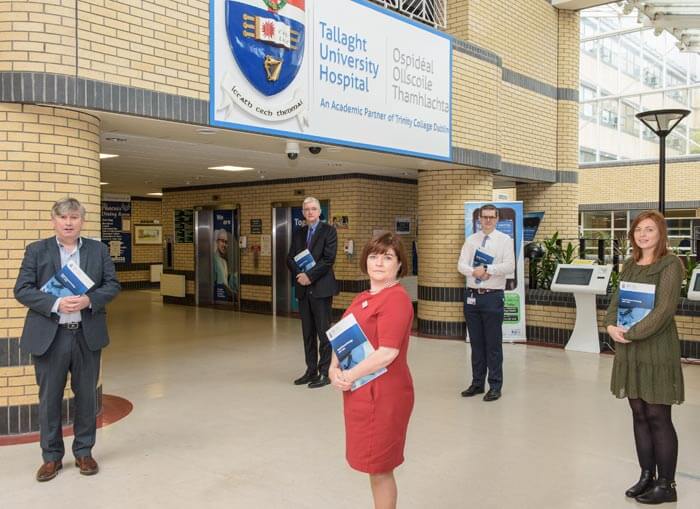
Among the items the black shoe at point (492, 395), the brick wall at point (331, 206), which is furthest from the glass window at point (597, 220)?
the black shoe at point (492, 395)

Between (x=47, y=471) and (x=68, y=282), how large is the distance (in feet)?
3.70

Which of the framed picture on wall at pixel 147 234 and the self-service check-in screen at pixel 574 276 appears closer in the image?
the self-service check-in screen at pixel 574 276

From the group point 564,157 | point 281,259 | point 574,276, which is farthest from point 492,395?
point 281,259

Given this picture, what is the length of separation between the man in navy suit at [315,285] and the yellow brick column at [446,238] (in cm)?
324

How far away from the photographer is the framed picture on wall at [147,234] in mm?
17672

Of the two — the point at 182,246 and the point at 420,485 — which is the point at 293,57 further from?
the point at 182,246

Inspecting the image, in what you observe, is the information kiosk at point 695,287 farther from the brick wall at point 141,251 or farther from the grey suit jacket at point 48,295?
the brick wall at point 141,251

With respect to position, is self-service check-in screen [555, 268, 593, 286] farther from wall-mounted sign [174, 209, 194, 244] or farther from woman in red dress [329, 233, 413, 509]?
wall-mounted sign [174, 209, 194, 244]

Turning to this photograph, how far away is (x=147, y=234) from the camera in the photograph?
17906 mm

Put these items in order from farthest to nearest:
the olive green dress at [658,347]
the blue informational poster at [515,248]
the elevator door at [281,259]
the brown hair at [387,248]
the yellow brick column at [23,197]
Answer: the elevator door at [281,259] → the blue informational poster at [515,248] → the yellow brick column at [23,197] → the olive green dress at [658,347] → the brown hair at [387,248]

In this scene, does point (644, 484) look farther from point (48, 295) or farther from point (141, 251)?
point (141, 251)

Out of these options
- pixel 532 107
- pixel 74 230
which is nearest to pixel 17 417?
pixel 74 230

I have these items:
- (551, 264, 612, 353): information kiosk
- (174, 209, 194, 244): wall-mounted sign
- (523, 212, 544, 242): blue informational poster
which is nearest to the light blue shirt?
(551, 264, 612, 353): information kiosk

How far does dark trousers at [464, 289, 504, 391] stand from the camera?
18.1 feet
